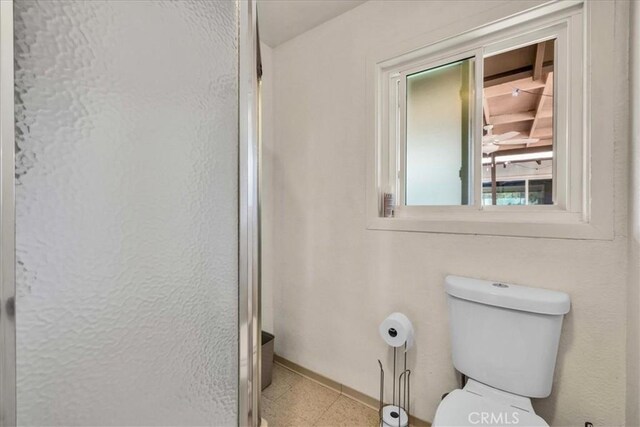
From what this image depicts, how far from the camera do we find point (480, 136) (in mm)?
1305

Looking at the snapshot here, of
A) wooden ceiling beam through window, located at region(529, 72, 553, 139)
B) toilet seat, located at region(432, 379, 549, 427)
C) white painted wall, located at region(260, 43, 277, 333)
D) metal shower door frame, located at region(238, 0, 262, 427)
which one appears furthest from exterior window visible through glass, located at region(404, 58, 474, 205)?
metal shower door frame, located at region(238, 0, 262, 427)

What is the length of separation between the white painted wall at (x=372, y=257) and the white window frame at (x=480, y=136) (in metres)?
0.05

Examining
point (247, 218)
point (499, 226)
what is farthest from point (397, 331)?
point (247, 218)

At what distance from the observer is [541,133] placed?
3.97 ft

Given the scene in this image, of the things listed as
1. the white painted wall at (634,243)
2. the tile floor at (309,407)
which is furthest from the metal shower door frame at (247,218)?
the white painted wall at (634,243)

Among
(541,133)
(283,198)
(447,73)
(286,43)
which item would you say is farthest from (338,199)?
(286,43)

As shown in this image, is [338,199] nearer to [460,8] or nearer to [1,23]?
[460,8]

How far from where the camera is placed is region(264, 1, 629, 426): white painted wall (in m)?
1.00

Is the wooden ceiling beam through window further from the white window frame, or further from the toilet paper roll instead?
the toilet paper roll

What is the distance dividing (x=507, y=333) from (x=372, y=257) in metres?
0.69

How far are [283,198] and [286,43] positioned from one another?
3.63 feet

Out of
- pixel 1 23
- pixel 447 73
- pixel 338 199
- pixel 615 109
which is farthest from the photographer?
pixel 338 199

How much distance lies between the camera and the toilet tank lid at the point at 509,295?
99 cm

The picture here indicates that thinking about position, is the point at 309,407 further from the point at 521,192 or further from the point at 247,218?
the point at 521,192
